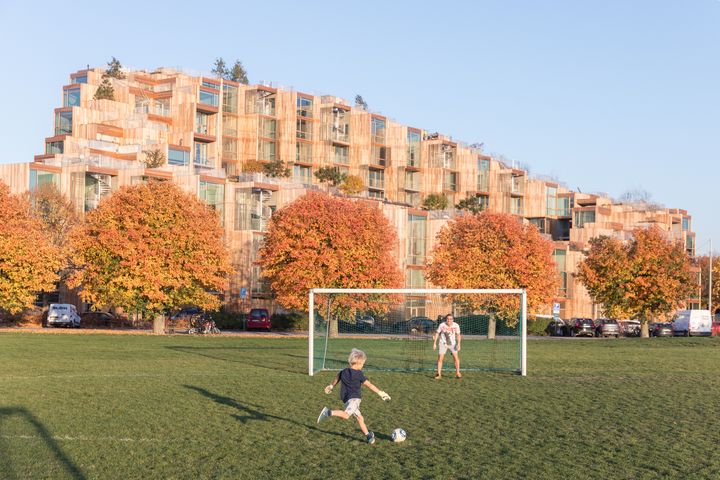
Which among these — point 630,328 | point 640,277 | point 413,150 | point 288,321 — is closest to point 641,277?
point 640,277

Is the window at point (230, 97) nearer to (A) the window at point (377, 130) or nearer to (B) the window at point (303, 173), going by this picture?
(B) the window at point (303, 173)

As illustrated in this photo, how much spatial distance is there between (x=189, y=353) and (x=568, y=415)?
2243 cm

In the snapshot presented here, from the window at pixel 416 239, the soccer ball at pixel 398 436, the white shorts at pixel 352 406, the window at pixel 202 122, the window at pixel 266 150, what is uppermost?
the window at pixel 202 122

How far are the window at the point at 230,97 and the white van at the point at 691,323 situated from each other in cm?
5729

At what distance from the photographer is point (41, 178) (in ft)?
261

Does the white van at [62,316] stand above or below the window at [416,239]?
below

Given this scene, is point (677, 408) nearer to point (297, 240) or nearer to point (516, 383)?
point (516, 383)

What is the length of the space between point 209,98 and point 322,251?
51.9 metres

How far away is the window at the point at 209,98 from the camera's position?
10725cm

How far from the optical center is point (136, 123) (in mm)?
98188

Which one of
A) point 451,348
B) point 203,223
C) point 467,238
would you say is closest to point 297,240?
point 203,223

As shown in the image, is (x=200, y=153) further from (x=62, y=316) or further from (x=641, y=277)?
(x=641, y=277)

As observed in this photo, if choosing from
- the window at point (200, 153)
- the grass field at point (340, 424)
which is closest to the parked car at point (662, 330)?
the grass field at point (340, 424)

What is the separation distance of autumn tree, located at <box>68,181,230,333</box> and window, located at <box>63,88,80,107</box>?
48323 millimetres
